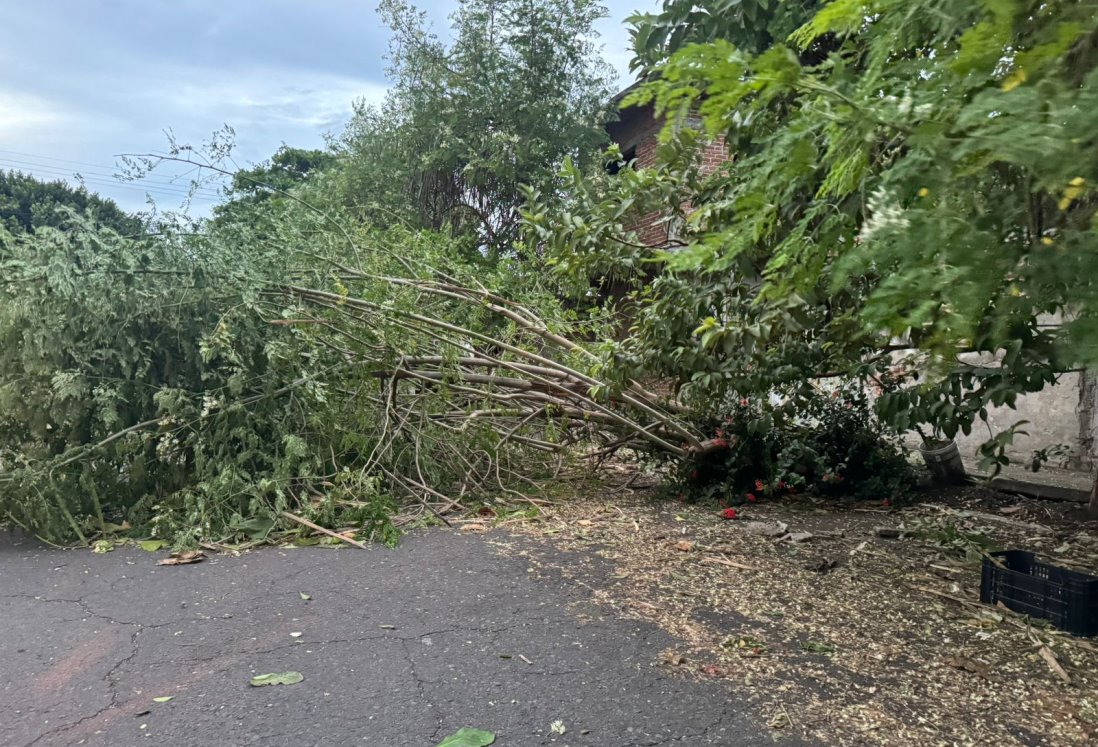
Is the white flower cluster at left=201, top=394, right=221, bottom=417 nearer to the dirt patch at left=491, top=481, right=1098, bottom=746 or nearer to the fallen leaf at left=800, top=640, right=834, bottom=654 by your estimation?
the dirt patch at left=491, top=481, right=1098, bottom=746

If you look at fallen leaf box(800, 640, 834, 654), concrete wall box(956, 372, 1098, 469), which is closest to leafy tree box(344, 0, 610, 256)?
concrete wall box(956, 372, 1098, 469)

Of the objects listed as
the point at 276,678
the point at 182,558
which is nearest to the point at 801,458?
the point at 276,678

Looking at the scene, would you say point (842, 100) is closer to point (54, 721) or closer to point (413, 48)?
point (54, 721)

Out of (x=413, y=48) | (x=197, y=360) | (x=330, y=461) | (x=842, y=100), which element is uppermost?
(x=413, y=48)

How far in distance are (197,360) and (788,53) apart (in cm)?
502

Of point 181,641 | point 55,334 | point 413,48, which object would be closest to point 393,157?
point 413,48

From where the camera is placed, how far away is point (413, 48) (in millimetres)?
12727

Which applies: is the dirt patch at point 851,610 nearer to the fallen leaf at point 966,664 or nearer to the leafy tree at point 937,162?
the fallen leaf at point 966,664

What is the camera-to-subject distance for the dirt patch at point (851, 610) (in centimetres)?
269

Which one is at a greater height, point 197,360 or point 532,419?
point 197,360

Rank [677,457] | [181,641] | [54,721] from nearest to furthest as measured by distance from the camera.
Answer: [54,721], [181,641], [677,457]

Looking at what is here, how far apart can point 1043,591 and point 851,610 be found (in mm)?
875

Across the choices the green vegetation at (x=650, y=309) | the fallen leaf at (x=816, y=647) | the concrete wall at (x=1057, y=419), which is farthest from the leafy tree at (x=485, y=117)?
the fallen leaf at (x=816, y=647)

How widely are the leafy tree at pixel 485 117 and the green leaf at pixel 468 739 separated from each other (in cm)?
996
